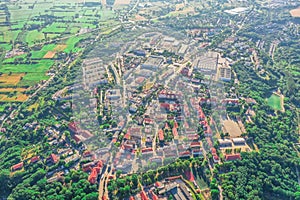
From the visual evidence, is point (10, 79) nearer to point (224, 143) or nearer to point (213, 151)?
point (213, 151)

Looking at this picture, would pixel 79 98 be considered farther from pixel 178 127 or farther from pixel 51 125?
pixel 178 127

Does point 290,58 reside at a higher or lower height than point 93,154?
higher

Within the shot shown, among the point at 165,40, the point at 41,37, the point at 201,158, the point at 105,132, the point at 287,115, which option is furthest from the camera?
the point at 41,37

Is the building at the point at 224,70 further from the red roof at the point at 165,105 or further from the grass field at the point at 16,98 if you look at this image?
the grass field at the point at 16,98

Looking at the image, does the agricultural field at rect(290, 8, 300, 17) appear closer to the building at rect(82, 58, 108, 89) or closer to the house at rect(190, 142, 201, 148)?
the building at rect(82, 58, 108, 89)

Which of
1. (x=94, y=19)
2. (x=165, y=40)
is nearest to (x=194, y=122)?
(x=165, y=40)

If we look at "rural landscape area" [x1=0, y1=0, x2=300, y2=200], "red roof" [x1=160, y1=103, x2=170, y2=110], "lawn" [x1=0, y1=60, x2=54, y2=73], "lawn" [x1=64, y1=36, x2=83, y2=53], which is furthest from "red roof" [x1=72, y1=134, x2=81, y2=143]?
"lawn" [x1=64, y1=36, x2=83, y2=53]
